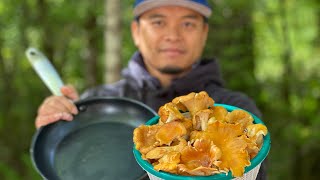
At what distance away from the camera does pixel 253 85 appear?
25.2ft

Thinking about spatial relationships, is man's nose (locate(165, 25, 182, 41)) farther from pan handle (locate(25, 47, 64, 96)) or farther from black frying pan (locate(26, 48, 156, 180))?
pan handle (locate(25, 47, 64, 96))

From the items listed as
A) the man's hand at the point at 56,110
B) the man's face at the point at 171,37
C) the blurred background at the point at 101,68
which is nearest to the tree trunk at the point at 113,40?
the blurred background at the point at 101,68

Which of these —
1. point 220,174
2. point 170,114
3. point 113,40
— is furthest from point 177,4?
point 113,40

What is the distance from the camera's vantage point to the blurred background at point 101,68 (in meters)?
6.61

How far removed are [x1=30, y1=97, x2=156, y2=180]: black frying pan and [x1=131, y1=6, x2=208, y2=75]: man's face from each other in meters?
0.35

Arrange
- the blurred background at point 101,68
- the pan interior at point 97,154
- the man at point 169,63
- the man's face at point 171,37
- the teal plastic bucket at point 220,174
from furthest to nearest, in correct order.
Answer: the blurred background at point 101,68
the man's face at point 171,37
the man at point 169,63
the pan interior at point 97,154
the teal plastic bucket at point 220,174

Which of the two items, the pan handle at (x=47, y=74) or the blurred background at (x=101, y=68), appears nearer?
the pan handle at (x=47, y=74)

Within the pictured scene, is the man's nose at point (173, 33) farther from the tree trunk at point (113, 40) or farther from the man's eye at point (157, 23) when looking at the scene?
the tree trunk at point (113, 40)

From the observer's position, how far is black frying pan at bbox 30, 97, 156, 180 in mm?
2004

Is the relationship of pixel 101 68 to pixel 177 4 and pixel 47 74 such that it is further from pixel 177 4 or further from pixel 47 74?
pixel 177 4

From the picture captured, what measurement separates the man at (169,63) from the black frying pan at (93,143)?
99mm

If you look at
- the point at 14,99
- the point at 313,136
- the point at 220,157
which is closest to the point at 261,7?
the point at 313,136

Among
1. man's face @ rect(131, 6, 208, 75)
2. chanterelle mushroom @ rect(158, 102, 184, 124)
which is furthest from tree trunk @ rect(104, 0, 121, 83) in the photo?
chanterelle mushroom @ rect(158, 102, 184, 124)

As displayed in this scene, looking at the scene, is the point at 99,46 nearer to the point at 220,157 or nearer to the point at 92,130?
the point at 92,130
